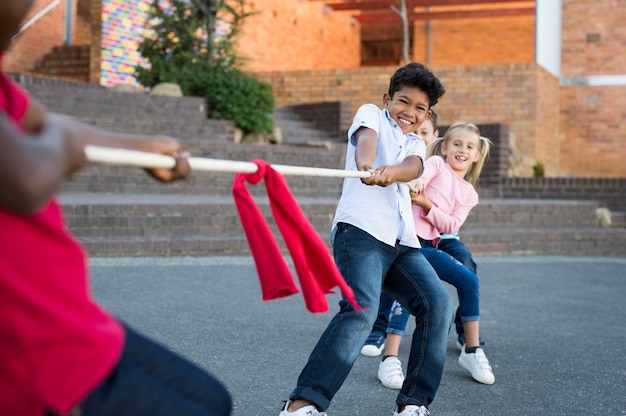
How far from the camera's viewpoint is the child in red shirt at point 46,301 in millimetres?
1233

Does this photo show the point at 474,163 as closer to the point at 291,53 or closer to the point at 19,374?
the point at 19,374

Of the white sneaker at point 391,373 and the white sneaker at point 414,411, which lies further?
the white sneaker at point 391,373

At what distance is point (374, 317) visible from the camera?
2.92m

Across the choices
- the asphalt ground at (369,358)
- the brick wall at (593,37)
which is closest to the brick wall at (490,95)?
the brick wall at (593,37)

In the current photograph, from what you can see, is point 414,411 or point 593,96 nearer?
point 414,411

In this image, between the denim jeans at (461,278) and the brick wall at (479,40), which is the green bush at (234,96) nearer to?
the denim jeans at (461,278)

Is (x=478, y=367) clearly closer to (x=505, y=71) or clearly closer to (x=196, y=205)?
(x=196, y=205)

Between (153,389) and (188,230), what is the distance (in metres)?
7.12

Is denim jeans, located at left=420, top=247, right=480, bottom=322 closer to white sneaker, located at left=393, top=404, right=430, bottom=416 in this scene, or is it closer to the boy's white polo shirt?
the boy's white polo shirt

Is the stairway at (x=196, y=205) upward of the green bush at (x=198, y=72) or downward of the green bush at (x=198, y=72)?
downward

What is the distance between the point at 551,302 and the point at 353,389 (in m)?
3.31

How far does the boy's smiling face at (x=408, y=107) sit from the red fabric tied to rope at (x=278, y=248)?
3.36ft

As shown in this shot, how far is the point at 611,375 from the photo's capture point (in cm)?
417

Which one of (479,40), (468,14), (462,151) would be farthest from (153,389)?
(479,40)
